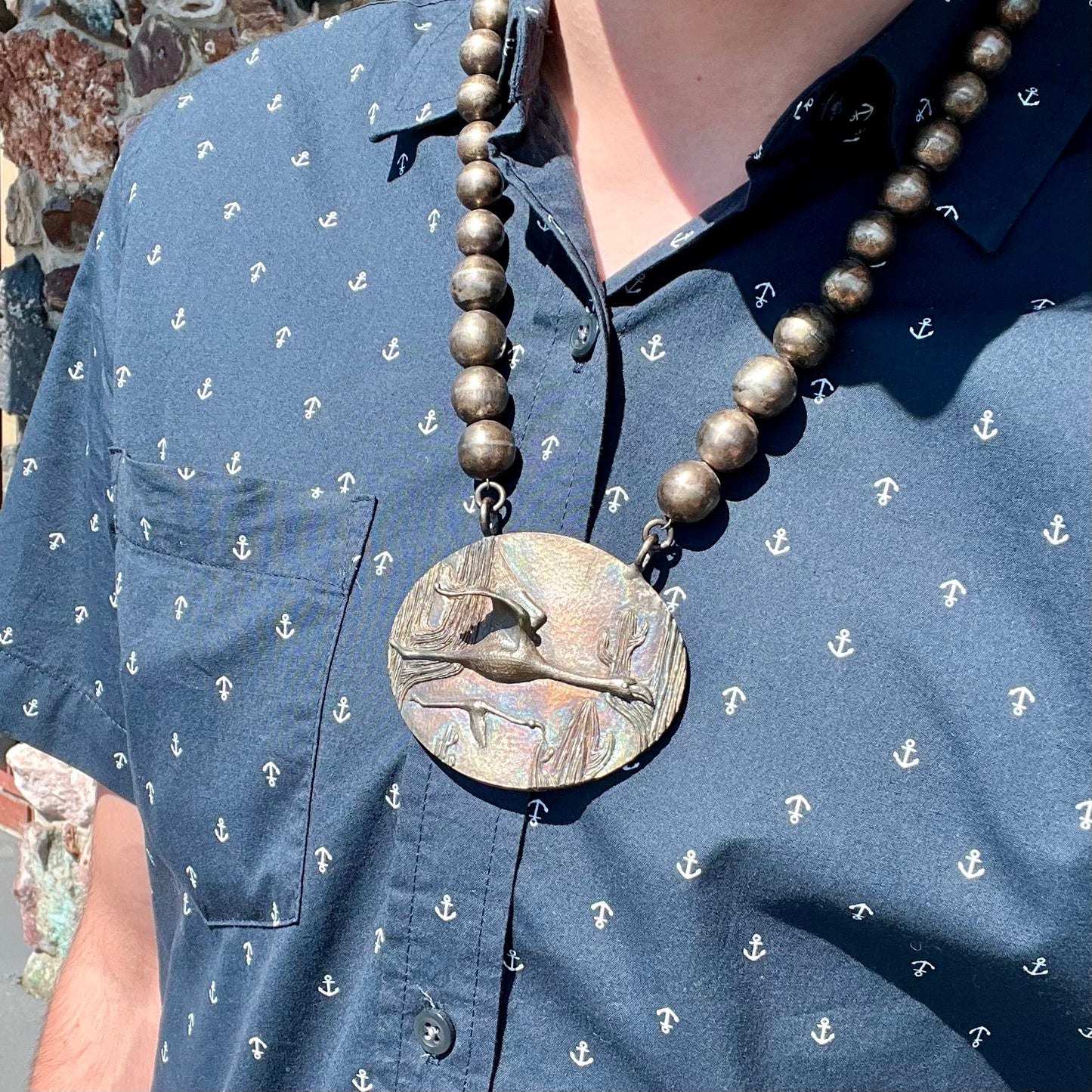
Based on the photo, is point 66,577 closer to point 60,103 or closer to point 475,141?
point 475,141

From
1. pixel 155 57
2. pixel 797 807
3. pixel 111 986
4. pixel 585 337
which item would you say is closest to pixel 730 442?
pixel 585 337

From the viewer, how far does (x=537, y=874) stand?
0.81 meters

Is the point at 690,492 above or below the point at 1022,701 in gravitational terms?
above

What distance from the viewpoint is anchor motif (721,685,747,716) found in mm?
779

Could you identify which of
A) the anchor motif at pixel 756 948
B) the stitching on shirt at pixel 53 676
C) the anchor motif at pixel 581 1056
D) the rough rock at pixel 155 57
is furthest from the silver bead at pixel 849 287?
the rough rock at pixel 155 57

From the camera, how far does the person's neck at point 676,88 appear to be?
2.83 ft

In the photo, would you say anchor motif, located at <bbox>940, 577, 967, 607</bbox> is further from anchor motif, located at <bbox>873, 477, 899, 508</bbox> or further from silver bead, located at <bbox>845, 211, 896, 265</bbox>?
silver bead, located at <bbox>845, 211, 896, 265</bbox>

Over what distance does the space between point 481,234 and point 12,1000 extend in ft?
9.71

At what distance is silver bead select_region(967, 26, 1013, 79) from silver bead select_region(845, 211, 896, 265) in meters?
0.14

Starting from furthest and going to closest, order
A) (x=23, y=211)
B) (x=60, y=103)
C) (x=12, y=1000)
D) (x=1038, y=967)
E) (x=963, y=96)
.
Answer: (x=12, y=1000), (x=23, y=211), (x=60, y=103), (x=963, y=96), (x=1038, y=967)

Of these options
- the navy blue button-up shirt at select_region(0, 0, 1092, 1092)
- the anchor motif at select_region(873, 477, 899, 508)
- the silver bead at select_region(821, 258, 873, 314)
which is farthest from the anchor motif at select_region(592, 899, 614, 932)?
the silver bead at select_region(821, 258, 873, 314)

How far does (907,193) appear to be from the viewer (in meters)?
0.81

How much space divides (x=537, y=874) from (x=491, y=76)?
26.7 inches

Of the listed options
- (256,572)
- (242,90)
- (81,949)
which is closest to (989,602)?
(256,572)
